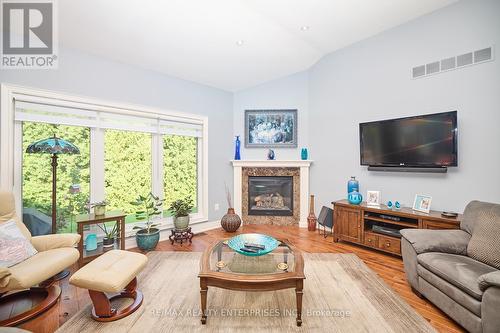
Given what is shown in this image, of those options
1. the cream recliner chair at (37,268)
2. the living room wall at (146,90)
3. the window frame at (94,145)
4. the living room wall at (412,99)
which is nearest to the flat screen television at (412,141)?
the living room wall at (412,99)

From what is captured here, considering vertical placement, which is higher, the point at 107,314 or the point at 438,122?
the point at 438,122

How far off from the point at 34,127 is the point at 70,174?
0.69 metres

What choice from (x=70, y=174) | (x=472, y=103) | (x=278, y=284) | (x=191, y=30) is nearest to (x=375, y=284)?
(x=278, y=284)

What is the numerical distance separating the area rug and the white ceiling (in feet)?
9.51

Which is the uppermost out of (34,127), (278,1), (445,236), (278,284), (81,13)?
(278,1)

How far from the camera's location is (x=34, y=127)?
277 centimetres

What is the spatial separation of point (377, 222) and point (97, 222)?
12.3 feet

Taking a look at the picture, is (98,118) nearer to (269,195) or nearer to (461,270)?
(269,195)

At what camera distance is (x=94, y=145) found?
10.5ft

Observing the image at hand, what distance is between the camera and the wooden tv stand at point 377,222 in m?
2.63

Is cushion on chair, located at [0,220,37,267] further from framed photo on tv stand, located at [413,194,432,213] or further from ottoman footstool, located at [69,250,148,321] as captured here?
framed photo on tv stand, located at [413,194,432,213]

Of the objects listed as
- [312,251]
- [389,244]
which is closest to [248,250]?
[312,251]

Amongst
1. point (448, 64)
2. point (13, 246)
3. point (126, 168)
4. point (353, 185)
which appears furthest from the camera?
point (353, 185)

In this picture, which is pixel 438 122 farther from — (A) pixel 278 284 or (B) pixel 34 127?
(B) pixel 34 127
